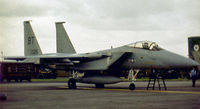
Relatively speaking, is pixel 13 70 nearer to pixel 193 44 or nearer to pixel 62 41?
pixel 62 41

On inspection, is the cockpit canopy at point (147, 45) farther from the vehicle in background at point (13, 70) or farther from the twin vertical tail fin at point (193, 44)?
the twin vertical tail fin at point (193, 44)

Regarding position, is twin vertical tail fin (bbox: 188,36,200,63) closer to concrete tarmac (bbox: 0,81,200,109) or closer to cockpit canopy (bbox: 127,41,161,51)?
cockpit canopy (bbox: 127,41,161,51)

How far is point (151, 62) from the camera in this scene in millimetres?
15828

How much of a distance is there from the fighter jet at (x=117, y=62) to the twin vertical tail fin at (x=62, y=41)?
17.3 ft

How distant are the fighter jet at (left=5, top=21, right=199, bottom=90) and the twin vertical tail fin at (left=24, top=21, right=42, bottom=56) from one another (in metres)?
6.61

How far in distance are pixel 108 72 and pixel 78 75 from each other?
7.74ft

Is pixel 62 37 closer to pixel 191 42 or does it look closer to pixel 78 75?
pixel 78 75

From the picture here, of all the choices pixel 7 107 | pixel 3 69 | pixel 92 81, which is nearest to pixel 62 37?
pixel 92 81

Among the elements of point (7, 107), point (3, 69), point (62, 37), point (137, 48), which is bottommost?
point (7, 107)

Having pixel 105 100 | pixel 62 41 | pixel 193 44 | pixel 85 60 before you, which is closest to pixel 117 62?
pixel 85 60

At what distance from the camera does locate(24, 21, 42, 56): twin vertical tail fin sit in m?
24.8

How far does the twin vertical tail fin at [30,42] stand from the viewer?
24.8 meters

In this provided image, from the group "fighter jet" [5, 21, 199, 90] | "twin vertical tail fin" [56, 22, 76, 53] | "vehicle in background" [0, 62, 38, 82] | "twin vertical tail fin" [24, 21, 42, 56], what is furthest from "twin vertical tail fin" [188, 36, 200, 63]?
"vehicle in background" [0, 62, 38, 82]

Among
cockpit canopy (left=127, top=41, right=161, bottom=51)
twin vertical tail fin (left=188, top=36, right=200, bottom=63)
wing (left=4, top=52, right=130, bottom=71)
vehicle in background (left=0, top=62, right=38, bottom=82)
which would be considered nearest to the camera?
vehicle in background (left=0, top=62, right=38, bottom=82)
